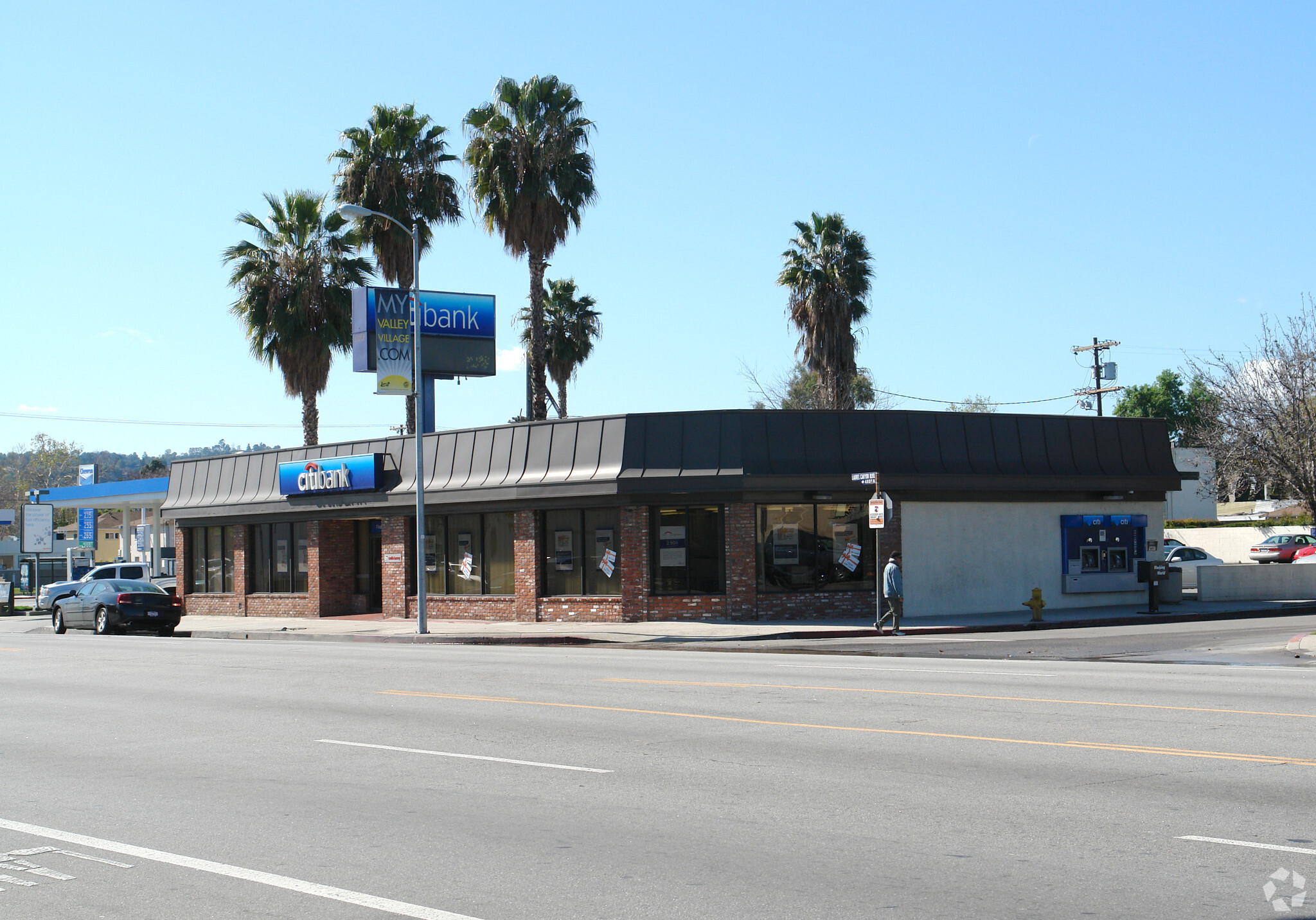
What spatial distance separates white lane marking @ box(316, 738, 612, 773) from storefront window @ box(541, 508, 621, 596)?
1695 centimetres

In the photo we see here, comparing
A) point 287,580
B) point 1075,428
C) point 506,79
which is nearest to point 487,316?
point 506,79

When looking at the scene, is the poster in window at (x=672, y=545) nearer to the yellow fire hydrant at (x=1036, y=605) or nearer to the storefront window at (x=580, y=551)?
the storefront window at (x=580, y=551)

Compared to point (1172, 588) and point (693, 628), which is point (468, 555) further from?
point (1172, 588)

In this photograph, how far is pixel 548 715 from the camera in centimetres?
1231

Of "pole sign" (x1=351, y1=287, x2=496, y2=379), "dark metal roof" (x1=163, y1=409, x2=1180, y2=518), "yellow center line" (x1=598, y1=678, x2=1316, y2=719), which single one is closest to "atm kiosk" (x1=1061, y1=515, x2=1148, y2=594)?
"dark metal roof" (x1=163, y1=409, x2=1180, y2=518)

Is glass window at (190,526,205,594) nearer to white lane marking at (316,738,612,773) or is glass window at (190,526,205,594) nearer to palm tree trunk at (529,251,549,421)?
palm tree trunk at (529,251,549,421)

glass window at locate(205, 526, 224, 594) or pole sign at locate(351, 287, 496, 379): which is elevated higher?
pole sign at locate(351, 287, 496, 379)

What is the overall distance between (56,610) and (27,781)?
26274mm

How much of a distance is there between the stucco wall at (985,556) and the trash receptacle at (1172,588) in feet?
4.15

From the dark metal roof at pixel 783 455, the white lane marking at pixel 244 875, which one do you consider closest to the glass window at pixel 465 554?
the dark metal roof at pixel 783 455

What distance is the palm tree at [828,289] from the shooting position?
42969 mm

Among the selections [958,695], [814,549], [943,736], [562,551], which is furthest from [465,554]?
[943,736]

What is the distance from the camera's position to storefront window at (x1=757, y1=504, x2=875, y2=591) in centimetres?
2678

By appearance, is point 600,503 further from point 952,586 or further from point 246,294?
point 246,294
